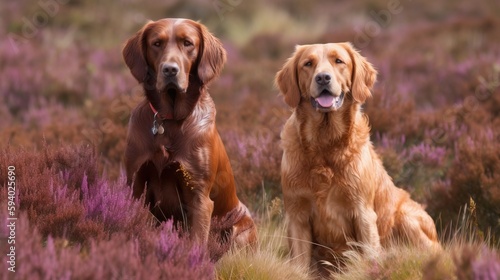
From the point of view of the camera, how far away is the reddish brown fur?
155 inches

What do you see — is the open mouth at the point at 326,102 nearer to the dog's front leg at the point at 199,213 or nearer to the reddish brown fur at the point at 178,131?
the reddish brown fur at the point at 178,131

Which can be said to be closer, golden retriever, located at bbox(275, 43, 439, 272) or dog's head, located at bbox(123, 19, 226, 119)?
dog's head, located at bbox(123, 19, 226, 119)

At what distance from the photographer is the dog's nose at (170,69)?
388cm

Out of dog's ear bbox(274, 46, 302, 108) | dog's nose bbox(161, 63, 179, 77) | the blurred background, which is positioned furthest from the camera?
the blurred background

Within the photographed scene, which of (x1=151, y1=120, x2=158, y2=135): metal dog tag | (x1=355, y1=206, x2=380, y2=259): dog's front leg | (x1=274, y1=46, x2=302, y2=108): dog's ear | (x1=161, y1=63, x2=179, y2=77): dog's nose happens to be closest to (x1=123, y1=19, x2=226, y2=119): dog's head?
(x1=161, y1=63, x2=179, y2=77): dog's nose

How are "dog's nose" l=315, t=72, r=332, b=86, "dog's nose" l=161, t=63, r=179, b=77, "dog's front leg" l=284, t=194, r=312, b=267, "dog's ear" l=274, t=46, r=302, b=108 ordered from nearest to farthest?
1. "dog's nose" l=161, t=63, r=179, b=77
2. "dog's nose" l=315, t=72, r=332, b=86
3. "dog's front leg" l=284, t=194, r=312, b=267
4. "dog's ear" l=274, t=46, r=302, b=108

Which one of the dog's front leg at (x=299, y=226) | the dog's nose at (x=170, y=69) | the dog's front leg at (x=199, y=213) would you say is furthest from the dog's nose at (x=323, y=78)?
the dog's front leg at (x=199, y=213)

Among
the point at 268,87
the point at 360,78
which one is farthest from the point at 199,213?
the point at 268,87

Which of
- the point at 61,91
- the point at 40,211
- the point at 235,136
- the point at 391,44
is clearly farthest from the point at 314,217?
the point at 391,44

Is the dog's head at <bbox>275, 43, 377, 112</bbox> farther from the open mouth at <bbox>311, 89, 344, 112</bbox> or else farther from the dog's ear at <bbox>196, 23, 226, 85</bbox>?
the dog's ear at <bbox>196, 23, 226, 85</bbox>

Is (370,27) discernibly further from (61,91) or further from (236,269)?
(236,269)

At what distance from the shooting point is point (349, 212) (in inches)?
163

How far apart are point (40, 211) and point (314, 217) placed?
158cm

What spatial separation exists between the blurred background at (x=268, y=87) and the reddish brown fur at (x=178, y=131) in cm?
49
